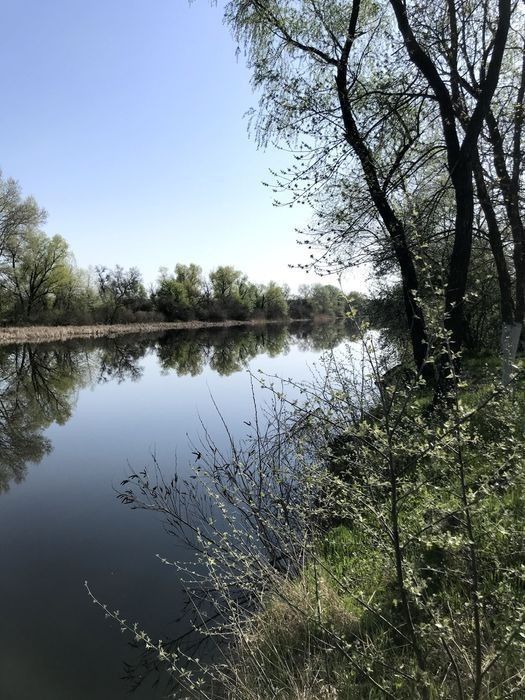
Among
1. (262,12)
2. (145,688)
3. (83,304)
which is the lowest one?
(145,688)

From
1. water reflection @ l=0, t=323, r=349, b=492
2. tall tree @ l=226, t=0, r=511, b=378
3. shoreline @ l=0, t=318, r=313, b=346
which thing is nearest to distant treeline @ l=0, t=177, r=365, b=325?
shoreline @ l=0, t=318, r=313, b=346

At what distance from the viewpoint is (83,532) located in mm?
6836

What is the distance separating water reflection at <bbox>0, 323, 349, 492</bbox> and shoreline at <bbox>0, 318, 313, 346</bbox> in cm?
537

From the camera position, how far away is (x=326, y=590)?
3.74m

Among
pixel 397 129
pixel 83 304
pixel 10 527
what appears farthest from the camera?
pixel 83 304

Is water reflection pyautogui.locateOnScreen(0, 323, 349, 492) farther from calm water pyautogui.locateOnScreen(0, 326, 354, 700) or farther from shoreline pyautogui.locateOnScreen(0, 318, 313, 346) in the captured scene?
shoreline pyautogui.locateOnScreen(0, 318, 313, 346)

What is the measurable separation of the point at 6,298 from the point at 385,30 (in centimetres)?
4341

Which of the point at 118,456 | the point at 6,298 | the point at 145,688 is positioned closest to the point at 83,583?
the point at 145,688

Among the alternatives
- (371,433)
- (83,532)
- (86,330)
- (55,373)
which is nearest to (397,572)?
(371,433)

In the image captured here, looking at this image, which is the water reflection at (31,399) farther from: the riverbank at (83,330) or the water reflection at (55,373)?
the riverbank at (83,330)

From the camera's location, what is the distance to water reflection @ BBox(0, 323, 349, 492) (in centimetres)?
1101

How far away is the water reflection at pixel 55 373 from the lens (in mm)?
11008

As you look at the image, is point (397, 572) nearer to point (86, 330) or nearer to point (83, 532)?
point (83, 532)

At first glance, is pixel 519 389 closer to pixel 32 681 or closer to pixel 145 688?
pixel 145 688
